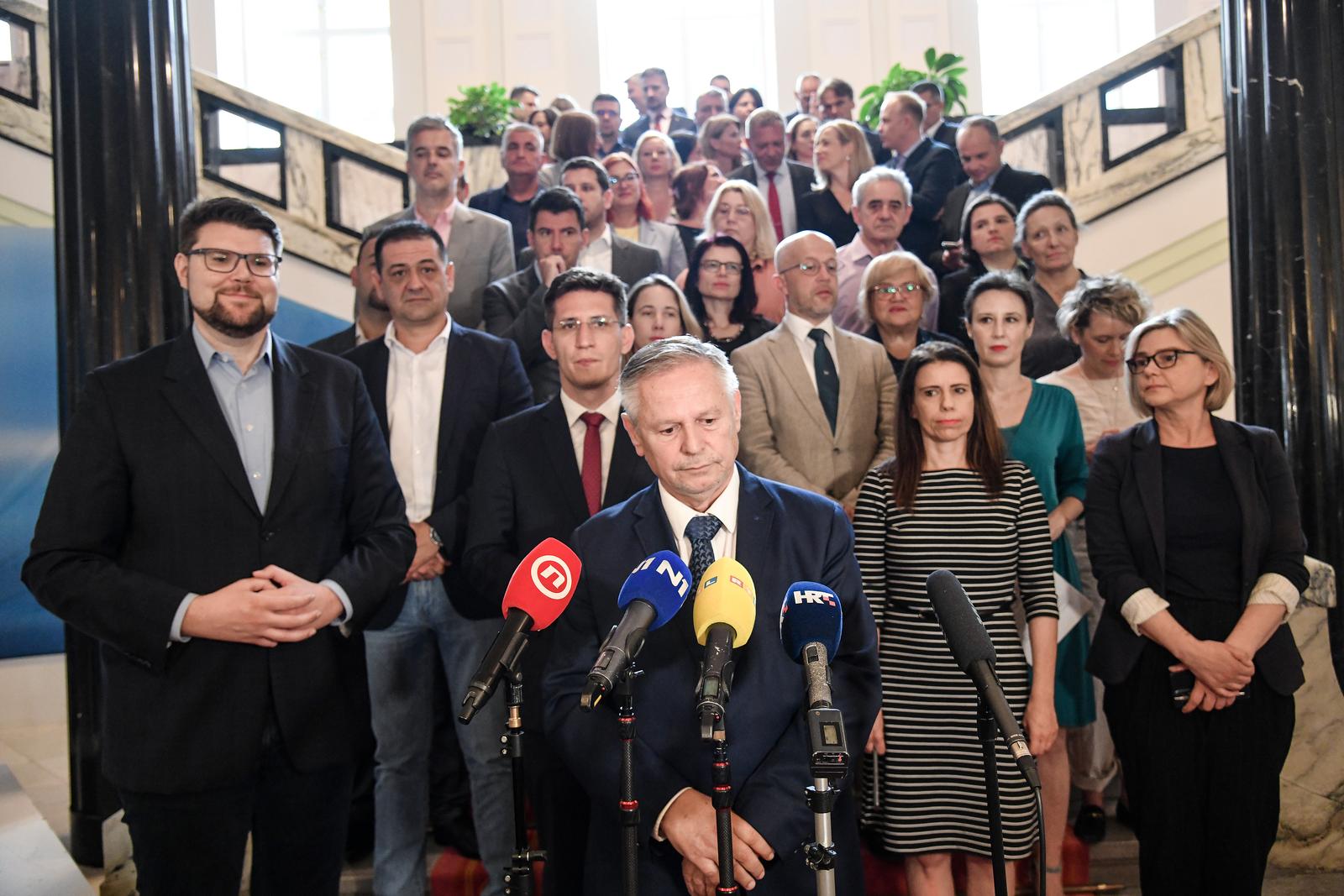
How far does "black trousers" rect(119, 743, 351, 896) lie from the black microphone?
1458 mm

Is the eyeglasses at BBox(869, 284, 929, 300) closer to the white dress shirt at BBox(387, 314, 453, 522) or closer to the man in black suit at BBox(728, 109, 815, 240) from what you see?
the white dress shirt at BBox(387, 314, 453, 522)

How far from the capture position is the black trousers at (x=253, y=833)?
92.0 inches

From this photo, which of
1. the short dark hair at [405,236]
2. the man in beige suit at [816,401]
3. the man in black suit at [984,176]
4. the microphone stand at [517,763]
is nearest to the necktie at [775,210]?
the man in black suit at [984,176]

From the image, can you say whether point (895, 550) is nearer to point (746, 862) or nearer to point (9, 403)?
point (746, 862)

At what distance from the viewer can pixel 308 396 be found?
2.61m

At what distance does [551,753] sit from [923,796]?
0.88 metres

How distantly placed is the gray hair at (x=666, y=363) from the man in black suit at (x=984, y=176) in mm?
3794

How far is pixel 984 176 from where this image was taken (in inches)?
224

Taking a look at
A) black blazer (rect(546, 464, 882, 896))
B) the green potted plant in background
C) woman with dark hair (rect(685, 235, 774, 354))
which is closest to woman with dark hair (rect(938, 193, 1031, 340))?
woman with dark hair (rect(685, 235, 774, 354))

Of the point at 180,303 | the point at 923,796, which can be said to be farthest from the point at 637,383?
the point at 180,303

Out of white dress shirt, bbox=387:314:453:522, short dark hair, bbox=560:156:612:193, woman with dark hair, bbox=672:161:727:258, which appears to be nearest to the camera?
white dress shirt, bbox=387:314:453:522

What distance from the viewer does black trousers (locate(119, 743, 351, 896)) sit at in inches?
92.0

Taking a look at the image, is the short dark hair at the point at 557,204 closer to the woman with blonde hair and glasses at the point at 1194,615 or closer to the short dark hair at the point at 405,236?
the short dark hair at the point at 405,236

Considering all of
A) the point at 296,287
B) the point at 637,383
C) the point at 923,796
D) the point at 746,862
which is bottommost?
the point at 923,796
